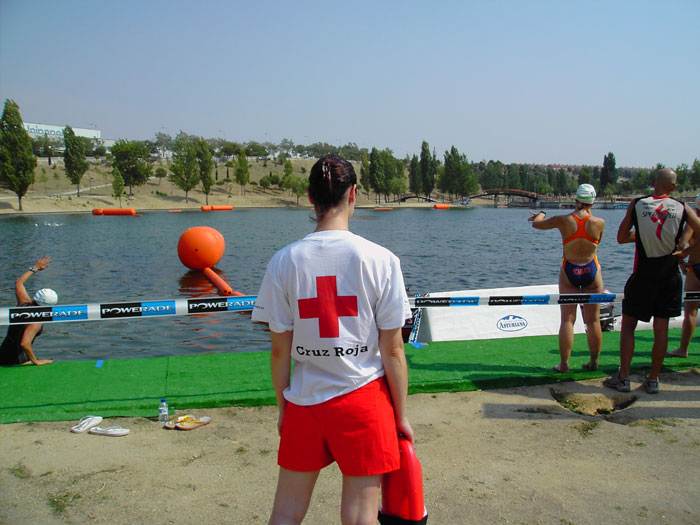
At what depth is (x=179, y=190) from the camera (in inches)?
4528

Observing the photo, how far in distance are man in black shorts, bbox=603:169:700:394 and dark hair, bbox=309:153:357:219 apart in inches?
169

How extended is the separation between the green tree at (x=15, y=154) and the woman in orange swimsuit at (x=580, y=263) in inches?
3303

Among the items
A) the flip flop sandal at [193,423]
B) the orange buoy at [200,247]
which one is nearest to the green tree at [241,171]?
the orange buoy at [200,247]

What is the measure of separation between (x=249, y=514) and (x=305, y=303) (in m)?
1.94

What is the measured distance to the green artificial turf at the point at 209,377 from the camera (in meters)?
5.25

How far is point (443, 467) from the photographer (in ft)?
13.4

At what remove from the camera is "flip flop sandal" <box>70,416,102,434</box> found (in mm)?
4695

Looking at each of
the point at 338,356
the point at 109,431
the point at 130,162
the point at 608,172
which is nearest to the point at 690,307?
the point at 338,356

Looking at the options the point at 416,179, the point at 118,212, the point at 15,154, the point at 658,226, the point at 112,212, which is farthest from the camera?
the point at 416,179

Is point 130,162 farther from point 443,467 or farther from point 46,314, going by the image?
point 443,467

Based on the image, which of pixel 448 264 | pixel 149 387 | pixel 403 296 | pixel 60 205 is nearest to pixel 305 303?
pixel 403 296

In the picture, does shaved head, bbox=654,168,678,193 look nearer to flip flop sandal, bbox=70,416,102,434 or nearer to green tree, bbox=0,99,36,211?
flip flop sandal, bbox=70,416,102,434

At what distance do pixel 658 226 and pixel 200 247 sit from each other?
62.0 ft

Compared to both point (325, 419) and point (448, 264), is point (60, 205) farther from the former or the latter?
point (325, 419)
